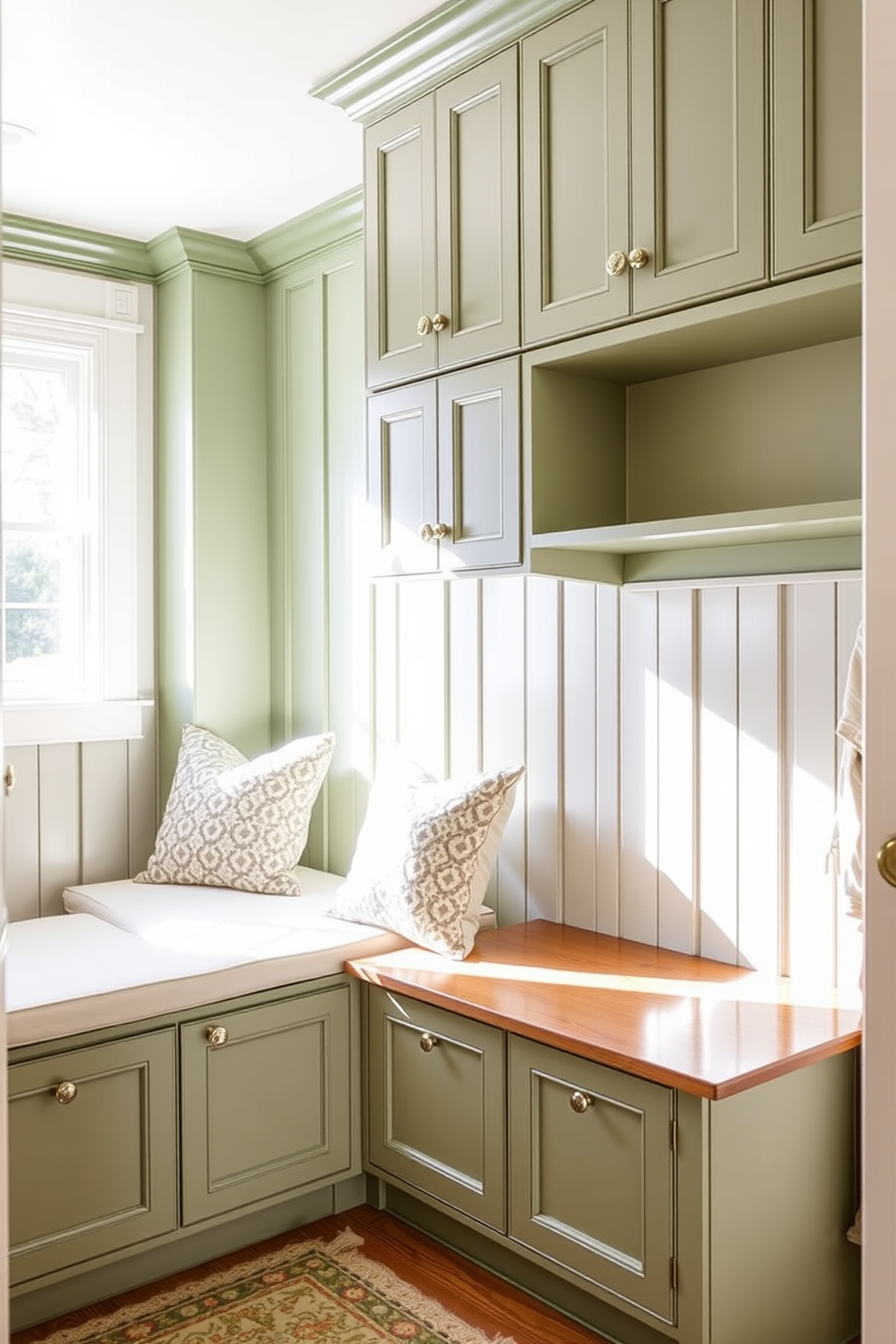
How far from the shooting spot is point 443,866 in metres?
2.65

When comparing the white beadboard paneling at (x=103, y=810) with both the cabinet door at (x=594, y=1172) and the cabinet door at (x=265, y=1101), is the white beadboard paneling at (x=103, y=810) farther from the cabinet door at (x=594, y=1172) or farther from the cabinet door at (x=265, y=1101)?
the cabinet door at (x=594, y=1172)

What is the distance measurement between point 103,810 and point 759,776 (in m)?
2.08

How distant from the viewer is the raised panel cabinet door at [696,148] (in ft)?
6.13

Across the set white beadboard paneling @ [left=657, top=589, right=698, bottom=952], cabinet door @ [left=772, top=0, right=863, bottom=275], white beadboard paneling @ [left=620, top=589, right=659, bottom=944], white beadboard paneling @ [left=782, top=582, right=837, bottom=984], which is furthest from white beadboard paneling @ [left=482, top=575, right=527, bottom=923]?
cabinet door @ [left=772, top=0, right=863, bottom=275]

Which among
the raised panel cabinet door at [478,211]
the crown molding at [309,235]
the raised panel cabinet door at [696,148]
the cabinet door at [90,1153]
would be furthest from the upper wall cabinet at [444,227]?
the cabinet door at [90,1153]

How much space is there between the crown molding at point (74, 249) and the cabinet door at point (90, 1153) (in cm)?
233

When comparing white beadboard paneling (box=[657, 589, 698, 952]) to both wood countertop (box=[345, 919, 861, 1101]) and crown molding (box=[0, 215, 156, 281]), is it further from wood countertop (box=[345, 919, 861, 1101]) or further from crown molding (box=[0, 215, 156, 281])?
crown molding (box=[0, 215, 156, 281])

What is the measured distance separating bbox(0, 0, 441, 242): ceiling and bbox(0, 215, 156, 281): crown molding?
0.04m

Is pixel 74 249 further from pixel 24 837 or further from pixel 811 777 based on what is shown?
pixel 811 777

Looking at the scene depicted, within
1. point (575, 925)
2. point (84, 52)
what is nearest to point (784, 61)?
point (84, 52)

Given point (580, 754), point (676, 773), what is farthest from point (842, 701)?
point (580, 754)

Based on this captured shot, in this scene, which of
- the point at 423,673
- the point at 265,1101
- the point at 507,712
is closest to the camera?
the point at 265,1101

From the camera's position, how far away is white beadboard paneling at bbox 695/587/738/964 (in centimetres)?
242

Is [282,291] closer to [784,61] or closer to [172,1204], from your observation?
A: [784,61]
